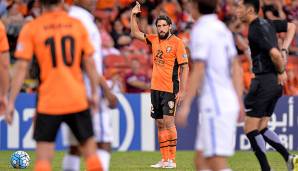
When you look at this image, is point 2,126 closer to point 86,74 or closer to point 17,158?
point 17,158

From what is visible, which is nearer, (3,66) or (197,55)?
(197,55)

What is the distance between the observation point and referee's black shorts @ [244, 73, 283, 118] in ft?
38.2

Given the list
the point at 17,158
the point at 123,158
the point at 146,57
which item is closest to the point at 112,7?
the point at 146,57

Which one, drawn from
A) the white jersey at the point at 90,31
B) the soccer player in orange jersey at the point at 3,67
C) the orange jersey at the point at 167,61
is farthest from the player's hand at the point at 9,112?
the orange jersey at the point at 167,61

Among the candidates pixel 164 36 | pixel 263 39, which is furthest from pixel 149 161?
pixel 263 39

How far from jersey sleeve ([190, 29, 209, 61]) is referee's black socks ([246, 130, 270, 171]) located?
11.6 ft

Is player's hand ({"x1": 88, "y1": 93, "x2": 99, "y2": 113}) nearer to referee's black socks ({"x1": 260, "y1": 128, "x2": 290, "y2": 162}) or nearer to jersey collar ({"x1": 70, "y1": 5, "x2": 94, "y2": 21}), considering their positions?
jersey collar ({"x1": 70, "y1": 5, "x2": 94, "y2": 21})

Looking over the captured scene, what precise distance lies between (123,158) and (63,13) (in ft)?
27.0

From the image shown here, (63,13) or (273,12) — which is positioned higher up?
(273,12)

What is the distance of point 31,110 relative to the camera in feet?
60.7

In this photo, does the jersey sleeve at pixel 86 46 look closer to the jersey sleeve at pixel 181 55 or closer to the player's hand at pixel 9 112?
the player's hand at pixel 9 112

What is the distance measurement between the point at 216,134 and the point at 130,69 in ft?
40.9

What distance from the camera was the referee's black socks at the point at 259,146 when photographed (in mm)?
11531

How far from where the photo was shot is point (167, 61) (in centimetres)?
1463
